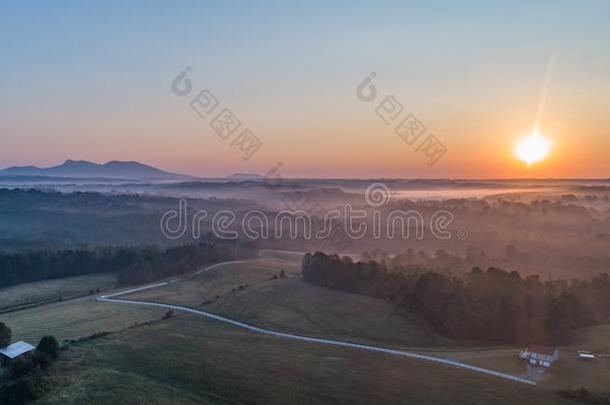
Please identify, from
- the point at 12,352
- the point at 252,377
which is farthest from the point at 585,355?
the point at 12,352

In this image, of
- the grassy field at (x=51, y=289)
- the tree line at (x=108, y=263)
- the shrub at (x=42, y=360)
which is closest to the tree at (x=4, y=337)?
the shrub at (x=42, y=360)

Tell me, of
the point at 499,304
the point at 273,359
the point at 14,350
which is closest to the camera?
the point at 14,350

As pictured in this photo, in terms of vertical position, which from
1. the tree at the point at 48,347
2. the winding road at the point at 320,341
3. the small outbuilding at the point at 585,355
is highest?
the tree at the point at 48,347

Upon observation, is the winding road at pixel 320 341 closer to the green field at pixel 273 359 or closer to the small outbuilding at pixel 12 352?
the green field at pixel 273 359

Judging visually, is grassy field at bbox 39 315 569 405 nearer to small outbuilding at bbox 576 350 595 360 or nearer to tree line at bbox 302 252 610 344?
small outbuilding at bbox 576 350 595 360

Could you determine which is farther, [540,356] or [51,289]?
[51,289]

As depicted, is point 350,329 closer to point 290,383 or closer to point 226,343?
point 226,343

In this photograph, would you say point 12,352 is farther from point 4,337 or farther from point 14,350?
point 4,337

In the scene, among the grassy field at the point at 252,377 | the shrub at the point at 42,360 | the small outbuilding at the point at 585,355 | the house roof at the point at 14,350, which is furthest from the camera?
the small outbuilding at the point at 585,355
